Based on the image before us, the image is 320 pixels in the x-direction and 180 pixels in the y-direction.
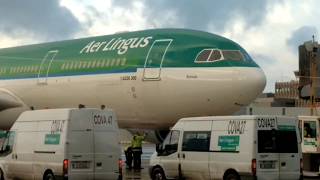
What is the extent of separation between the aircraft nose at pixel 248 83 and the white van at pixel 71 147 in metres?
4.32

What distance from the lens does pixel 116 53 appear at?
21656mm

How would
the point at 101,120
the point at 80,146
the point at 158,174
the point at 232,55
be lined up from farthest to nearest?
1. the point at 232,55
2. the point at 158,174
3. the point at 101,120
4. the point at 80,146

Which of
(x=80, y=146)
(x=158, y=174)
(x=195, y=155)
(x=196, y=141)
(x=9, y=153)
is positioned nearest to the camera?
(x=80, y=146)

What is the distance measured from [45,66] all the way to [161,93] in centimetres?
630

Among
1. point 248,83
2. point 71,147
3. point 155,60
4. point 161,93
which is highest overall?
point 155,60

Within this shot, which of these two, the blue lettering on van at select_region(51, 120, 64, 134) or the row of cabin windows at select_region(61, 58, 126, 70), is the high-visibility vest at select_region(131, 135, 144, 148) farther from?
the blue lettering on van at select_region(51, 120, 64, 134)

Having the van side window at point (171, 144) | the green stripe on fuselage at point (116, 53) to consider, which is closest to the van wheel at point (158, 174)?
the van side window at point (171, 144)

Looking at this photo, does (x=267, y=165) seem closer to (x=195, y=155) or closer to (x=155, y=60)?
(x=195, y=155)

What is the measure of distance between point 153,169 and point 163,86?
112 inches

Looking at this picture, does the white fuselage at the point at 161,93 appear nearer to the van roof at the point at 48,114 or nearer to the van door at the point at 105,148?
the van door at the point at 105,148

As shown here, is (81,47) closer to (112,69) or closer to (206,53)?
(112,69)

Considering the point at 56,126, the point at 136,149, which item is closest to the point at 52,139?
the point at 56,126

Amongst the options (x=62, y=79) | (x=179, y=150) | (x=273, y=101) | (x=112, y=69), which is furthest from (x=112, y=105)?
(x=273, y=101)

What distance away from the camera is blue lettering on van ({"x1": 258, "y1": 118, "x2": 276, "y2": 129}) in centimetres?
1606
